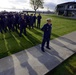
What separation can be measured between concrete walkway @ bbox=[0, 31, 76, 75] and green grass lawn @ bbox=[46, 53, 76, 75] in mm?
184

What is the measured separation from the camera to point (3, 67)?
21.3 feet

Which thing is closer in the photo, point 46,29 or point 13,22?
point 46,29

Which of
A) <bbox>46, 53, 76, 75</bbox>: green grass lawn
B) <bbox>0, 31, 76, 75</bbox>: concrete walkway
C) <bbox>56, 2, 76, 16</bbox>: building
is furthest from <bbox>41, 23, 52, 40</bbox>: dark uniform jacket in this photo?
<bbox>56, 2, 76, 16</bbox>: building

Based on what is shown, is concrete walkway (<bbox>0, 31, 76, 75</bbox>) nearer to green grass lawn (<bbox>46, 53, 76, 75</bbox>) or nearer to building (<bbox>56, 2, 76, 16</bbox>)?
green grass lawn (<bbox>46, 53, 76, 75</bbox>)

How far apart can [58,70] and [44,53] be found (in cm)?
192

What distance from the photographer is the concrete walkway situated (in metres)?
6.20

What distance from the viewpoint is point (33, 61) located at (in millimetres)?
7270

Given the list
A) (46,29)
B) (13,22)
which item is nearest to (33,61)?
(46,29)

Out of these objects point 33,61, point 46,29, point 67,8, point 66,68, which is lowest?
point 67,8

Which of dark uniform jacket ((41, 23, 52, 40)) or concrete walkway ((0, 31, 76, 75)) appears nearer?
concrete walkway ((0, 31, 76, 75))

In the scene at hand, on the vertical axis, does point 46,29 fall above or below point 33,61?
above

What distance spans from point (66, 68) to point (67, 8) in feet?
186

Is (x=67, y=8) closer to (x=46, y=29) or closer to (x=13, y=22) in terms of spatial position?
(x=13, y=22)

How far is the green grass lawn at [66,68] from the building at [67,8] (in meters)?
52.3
